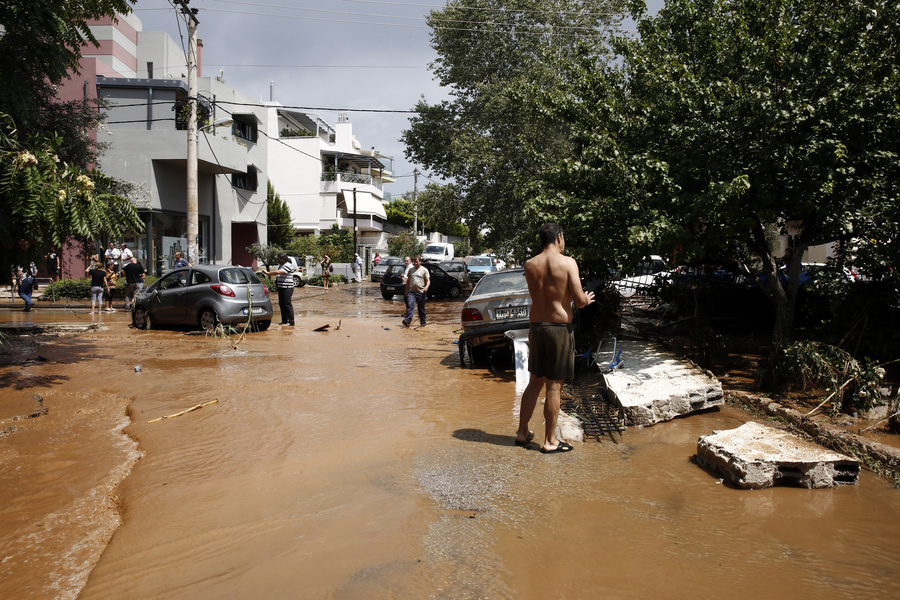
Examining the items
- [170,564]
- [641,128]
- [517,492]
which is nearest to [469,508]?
[517,492]

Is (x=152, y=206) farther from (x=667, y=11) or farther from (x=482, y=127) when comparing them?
(x=667, y=11)

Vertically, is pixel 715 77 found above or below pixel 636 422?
above

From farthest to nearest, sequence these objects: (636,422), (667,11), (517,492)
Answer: (667,11) < (636,422) < (517,492)

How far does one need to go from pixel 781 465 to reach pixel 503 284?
6.12m

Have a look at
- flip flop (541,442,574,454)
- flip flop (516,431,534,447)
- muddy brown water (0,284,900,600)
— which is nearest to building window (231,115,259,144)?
muddy brown water (0,284,900,600)

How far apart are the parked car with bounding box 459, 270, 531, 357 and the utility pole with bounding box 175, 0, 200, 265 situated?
11.7 m

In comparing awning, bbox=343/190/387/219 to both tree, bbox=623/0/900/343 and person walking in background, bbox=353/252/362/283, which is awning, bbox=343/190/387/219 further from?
tree, bbox=623/0/900/343

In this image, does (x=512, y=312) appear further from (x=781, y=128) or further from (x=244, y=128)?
(x=244, y=128)

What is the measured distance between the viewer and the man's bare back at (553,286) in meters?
5.36

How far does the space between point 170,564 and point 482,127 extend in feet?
76.6

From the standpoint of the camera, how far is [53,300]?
71.5 feet

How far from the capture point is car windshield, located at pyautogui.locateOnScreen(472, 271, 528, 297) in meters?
10.3

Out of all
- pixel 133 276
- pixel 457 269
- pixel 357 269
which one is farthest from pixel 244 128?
pixel 133 276

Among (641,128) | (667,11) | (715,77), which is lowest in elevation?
(641,128)
